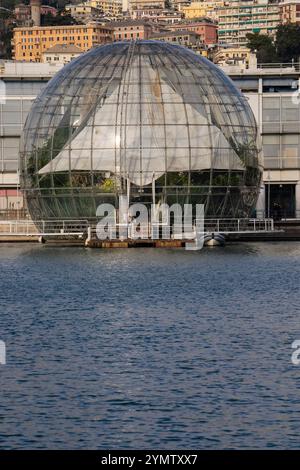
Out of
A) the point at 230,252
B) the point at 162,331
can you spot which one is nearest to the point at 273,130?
the point at 230,252

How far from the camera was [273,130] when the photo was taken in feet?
352

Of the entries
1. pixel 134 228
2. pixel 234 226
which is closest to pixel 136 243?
pixel 134 228

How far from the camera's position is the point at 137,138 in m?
86.6

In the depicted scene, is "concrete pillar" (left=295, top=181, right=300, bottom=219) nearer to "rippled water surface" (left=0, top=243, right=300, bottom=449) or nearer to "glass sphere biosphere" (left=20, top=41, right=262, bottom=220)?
"glass sphere biosphere" (left=20, top=41, right=262, bottom=220)

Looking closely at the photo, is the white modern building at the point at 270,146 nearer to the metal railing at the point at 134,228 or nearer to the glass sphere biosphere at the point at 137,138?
the metal railing at the point at 134,228

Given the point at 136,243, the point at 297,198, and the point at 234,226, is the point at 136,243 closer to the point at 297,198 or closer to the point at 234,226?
the point at 234,226

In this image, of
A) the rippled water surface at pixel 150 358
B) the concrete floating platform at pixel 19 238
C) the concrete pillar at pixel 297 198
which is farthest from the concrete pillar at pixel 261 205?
the rippled water surface at pixel 150 358

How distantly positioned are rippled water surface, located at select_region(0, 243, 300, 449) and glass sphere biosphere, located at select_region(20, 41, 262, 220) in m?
16.9

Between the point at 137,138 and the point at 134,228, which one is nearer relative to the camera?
the point at 134,228

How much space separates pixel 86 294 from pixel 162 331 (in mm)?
12382

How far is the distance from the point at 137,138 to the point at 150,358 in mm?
45245

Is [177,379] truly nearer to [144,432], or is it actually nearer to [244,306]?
[144,432]

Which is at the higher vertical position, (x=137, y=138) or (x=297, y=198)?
(x=137, y=138)

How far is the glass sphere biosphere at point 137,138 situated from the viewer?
86.4 m
